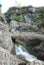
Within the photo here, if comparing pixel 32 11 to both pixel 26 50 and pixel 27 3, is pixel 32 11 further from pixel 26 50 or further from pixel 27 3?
pixel 26 50

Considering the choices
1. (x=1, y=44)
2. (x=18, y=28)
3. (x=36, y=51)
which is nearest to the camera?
(x=1, y=44)

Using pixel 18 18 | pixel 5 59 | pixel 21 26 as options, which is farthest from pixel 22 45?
pixel 18 18

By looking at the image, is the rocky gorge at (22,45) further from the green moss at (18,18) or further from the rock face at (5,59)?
the green moss at (18,18)

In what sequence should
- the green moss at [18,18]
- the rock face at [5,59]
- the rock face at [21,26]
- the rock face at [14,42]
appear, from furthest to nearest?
1. the green moss at [18,18]
2. the rock face at [21,26]
3. the rock face at [14,42]
4. the rock face at [5,59]

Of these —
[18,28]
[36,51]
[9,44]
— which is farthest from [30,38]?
[18,28]

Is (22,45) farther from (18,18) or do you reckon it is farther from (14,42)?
(18,18)

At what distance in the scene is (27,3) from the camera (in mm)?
32188

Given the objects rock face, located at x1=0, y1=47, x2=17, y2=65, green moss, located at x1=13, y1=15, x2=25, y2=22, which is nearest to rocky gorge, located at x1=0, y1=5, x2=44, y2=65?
rock face, located at x1=0, y1=47, x2=17, y2=65

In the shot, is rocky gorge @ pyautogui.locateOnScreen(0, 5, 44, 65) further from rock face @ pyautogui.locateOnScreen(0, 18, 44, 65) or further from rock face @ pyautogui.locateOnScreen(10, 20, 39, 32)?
rock face @ pyautogui.locateOnScreen(10, 20, 39, 32)

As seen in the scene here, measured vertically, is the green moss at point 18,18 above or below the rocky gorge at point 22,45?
above

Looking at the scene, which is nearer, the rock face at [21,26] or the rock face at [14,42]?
the rock face at [14,42]

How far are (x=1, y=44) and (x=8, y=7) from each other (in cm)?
1775

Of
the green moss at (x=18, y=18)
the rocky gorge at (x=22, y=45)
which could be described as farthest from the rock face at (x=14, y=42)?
the green moss at (x=18, y=18)

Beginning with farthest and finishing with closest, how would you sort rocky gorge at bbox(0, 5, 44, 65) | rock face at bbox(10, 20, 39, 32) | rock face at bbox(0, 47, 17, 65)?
rock face at bbox(10, 20, 39, 32), rocky gorge at bbox(0, 5, 44, 65), rock face at bbox(0, 47, 17, 65)
